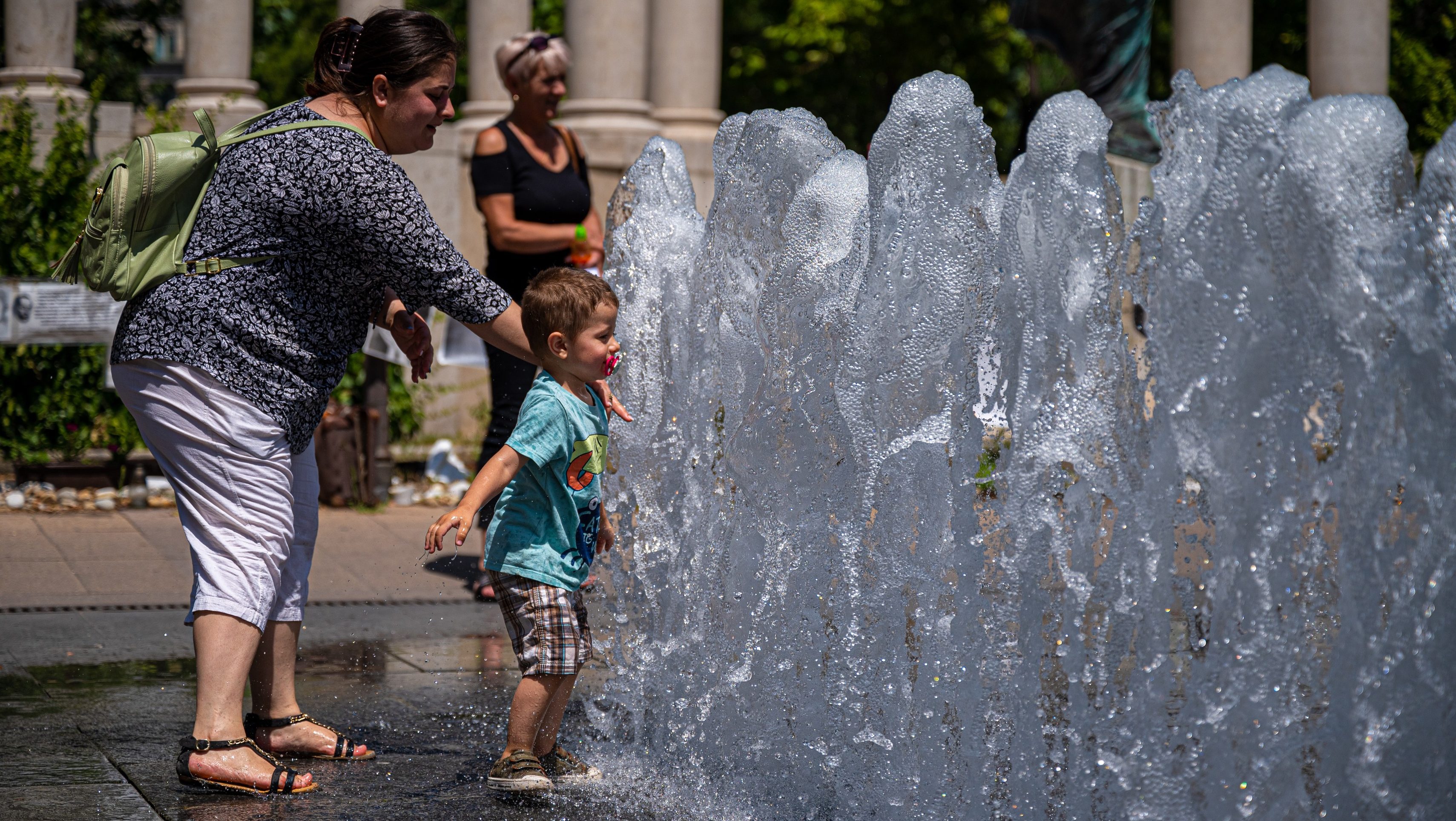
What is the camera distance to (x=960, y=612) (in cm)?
321

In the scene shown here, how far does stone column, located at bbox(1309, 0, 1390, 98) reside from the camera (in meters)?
14.9

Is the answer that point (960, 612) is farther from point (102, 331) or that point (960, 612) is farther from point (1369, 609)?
point (102, 331)

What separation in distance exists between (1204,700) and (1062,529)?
435mm

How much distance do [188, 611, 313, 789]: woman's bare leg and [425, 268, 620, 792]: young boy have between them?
552 millimetres

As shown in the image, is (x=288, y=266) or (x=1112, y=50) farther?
(x=1112, y=50)

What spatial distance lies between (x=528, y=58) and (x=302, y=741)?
9.98ft

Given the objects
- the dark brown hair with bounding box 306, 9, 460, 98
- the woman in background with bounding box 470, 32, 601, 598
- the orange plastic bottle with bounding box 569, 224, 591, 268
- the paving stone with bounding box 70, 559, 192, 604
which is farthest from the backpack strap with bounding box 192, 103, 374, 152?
the paving stone with bounding box 70, 559, 192, 604

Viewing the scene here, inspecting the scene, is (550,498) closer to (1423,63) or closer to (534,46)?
(534,46)

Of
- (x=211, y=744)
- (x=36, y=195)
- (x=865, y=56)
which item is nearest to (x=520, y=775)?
(x=211, y=744)

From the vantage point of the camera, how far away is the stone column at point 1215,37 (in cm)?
1442

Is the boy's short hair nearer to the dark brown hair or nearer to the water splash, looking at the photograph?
the water splash

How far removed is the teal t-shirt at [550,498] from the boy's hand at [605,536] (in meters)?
0.14

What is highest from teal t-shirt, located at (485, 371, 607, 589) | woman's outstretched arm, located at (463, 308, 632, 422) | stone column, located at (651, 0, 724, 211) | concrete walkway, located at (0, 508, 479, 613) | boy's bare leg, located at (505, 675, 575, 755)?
stone column, located at (651, 0, 724, 211)

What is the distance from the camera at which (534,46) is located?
20.3ft
